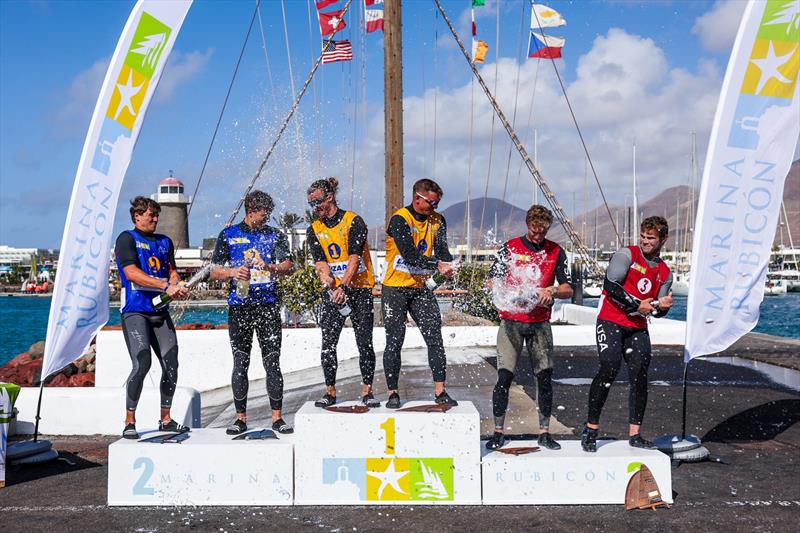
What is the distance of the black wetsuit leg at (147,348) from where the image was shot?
6.23 meters

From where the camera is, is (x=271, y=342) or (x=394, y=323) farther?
(x=394, y=323)

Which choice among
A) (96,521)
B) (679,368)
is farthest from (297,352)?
(96,521)

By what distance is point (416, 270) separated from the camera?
6.45m

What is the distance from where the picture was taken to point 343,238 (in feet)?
21.5

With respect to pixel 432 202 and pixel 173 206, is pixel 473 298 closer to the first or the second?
pixel 432 202

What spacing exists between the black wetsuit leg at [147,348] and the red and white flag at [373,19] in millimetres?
10549

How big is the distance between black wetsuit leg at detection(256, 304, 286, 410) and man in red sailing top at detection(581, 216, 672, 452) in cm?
256

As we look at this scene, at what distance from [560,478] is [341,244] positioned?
2.63 m

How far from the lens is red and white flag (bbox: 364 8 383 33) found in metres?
15.4

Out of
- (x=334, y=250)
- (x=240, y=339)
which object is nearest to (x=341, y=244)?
(x=334, y=250)

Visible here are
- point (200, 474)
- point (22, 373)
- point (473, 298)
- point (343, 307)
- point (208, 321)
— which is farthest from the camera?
point (208, 321)

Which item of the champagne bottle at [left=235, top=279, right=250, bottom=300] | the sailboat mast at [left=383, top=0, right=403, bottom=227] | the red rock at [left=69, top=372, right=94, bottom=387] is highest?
the sailboat mast at [left=383, top=0, right=403, bottom=227]

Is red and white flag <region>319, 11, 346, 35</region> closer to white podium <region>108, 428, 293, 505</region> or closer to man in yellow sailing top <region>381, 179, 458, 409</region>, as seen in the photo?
man in yellow sailing top <region>381, 179, 458, 409</region>

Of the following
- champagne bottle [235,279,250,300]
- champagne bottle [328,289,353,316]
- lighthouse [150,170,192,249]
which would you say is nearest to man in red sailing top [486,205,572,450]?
champagne bottle [328,289,353,316]
